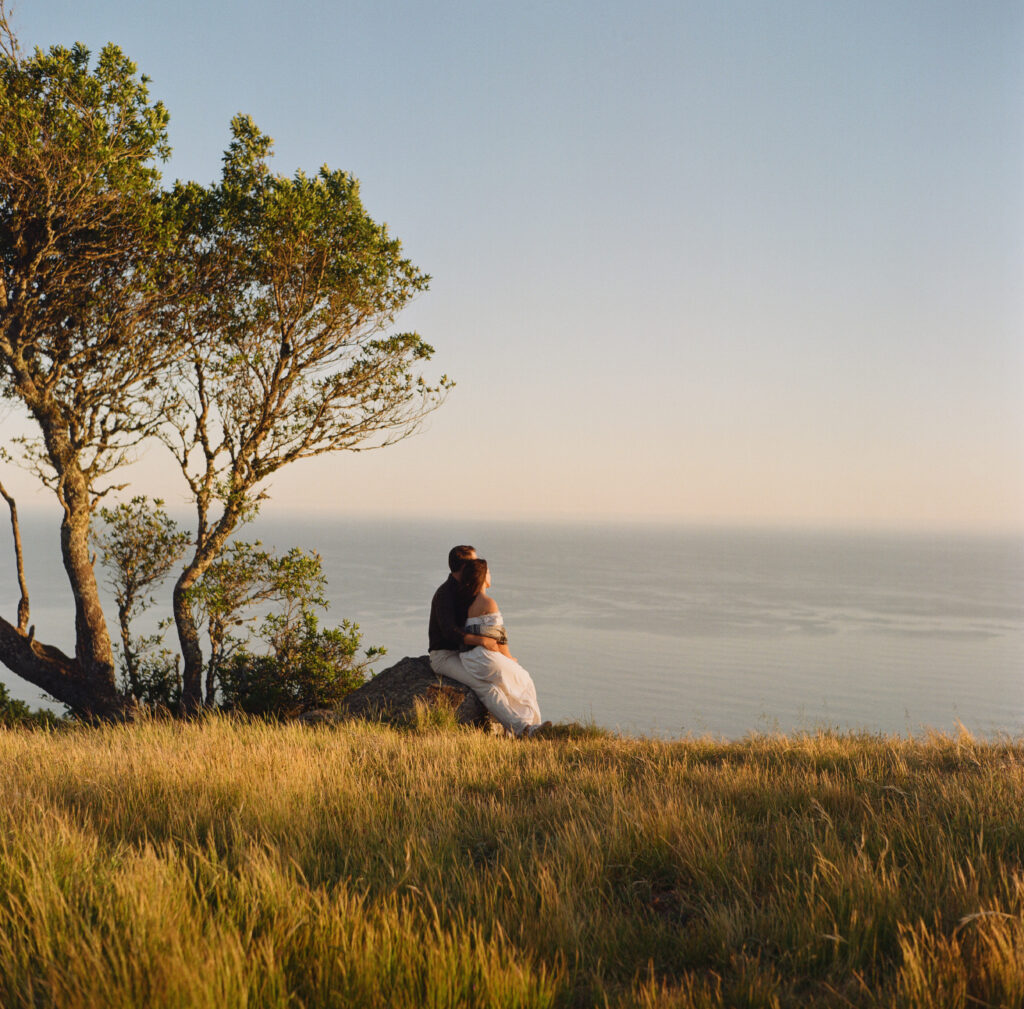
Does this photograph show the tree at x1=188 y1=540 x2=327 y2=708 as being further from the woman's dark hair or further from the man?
the woman's dark hair

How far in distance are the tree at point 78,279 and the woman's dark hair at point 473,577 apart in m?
7.57

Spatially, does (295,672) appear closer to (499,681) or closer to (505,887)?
(499,681)

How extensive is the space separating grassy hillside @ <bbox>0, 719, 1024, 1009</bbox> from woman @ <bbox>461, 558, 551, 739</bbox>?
5.04 metres

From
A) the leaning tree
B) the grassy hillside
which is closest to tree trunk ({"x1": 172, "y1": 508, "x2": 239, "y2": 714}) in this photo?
the leaning tree

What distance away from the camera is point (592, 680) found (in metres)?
107

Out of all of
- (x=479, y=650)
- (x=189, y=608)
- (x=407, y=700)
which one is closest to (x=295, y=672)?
(x=189, y=608)

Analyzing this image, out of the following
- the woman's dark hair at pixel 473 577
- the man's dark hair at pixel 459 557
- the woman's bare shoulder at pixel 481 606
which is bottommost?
the woman's bare shoulder at pixel 481 606

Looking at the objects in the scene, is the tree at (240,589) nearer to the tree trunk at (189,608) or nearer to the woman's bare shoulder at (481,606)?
the tree trunk at (189,608)

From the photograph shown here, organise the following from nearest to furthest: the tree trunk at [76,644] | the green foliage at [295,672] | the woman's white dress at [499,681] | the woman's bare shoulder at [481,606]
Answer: the woman's white dress at [499,681] → the woman's bare shoulder at [481,606] → the tree trunk at [76,644] → the green foliage at [295,672]

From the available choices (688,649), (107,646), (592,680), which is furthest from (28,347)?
(688,649)

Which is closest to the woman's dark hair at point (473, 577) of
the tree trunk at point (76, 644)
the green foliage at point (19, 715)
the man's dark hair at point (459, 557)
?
the man's dark hair at point (459, 557)

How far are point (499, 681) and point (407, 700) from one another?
139cm

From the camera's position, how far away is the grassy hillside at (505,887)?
2789 mm

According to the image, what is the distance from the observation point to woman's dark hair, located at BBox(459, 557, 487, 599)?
38.4ft
